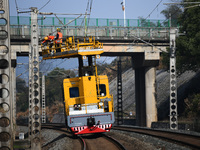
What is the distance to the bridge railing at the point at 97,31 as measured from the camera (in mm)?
39406

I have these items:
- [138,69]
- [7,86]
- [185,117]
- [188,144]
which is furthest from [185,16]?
[7,86]

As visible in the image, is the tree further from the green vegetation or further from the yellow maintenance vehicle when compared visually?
the yellow maintenance vehicle

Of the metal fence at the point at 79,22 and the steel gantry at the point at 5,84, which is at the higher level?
the metal fence at the point at 79,22

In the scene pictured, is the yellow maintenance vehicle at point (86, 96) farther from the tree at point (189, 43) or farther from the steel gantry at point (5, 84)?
the tree at point (189, 43)

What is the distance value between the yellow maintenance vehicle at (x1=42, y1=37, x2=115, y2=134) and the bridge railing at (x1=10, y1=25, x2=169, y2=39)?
17461mm

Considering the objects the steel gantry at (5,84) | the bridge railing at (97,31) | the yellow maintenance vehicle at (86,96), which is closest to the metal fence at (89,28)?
the bridge railing at (97,31)

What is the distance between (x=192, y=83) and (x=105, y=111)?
33.0 metres

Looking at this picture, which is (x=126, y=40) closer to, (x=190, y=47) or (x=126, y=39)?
(x=126, y=39)

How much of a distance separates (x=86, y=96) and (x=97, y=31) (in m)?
20.0

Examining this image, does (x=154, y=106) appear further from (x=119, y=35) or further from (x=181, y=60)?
(x=119, y=35)

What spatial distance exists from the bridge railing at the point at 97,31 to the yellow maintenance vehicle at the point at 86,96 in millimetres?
17461

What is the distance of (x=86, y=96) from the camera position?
69.3 ft

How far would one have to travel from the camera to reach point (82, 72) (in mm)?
21641

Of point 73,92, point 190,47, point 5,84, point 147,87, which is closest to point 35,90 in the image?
point 73,92
